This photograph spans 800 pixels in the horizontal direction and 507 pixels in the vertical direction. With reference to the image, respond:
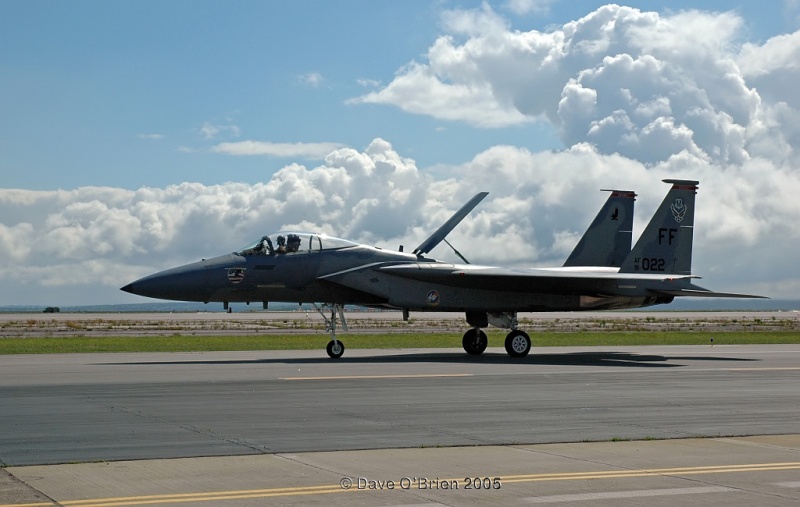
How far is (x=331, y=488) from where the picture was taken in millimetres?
8414

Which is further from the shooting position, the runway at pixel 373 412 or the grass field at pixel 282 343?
the grass field at pixel 282 343

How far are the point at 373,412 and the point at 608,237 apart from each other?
1939 centimetres

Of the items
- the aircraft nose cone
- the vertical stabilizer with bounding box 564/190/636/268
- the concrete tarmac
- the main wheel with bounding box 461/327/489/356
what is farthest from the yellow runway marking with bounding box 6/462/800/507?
the vertical stabilizer with bounding box 564/190/636/268

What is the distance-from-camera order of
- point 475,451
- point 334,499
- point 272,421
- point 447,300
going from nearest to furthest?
1. point 334,499
2. point 475,451
3. point 272,421
4. point 447,300

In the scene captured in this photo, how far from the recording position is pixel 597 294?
28703 mm

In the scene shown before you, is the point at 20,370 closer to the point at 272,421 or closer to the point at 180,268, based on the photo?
the point at 180,268

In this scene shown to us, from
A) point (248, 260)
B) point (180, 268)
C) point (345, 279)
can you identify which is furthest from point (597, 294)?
point (180, 268)

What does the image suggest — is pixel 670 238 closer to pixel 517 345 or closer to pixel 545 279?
pixel 545 279

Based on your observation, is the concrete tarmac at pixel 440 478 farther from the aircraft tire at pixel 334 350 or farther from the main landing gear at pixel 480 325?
the main landing gear at pixel 480 325

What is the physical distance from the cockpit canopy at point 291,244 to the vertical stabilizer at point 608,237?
909 centimetres

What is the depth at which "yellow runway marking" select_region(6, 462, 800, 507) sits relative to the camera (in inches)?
307

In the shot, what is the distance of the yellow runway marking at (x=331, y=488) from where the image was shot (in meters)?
7.79

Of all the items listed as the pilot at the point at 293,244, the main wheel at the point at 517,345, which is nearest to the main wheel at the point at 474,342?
the main wheel at the point at 517,345

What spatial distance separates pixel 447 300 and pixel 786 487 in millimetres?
19091
